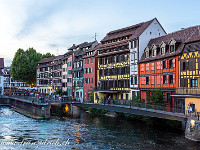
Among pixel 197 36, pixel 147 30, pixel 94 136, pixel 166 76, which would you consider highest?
pixel 147 30

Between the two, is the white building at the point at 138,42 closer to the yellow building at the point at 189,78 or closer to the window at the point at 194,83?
the yellow building at the point at 189,78

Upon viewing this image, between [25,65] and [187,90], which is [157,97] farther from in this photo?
[25,65]

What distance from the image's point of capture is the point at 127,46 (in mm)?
63906

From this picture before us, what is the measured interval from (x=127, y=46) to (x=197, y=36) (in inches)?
858

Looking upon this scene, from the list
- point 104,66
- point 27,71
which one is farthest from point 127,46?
point 27,71

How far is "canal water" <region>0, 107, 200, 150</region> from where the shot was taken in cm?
3334

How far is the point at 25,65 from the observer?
120 m

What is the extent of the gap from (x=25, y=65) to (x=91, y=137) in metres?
87.6

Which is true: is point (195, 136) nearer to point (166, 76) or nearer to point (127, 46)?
point (166, 76)

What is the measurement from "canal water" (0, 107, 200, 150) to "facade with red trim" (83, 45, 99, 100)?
89.5 ft

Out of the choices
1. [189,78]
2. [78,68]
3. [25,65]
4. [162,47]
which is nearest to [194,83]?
[189,78]

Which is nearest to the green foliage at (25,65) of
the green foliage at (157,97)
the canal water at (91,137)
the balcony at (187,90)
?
the canal water at (91,137)

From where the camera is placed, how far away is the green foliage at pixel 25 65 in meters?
119

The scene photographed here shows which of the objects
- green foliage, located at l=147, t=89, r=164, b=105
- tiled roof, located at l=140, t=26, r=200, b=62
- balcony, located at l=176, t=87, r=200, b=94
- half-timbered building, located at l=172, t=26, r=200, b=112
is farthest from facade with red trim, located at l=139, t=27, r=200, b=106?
green foliage, located at l=147, t=89, r=164, b=105
